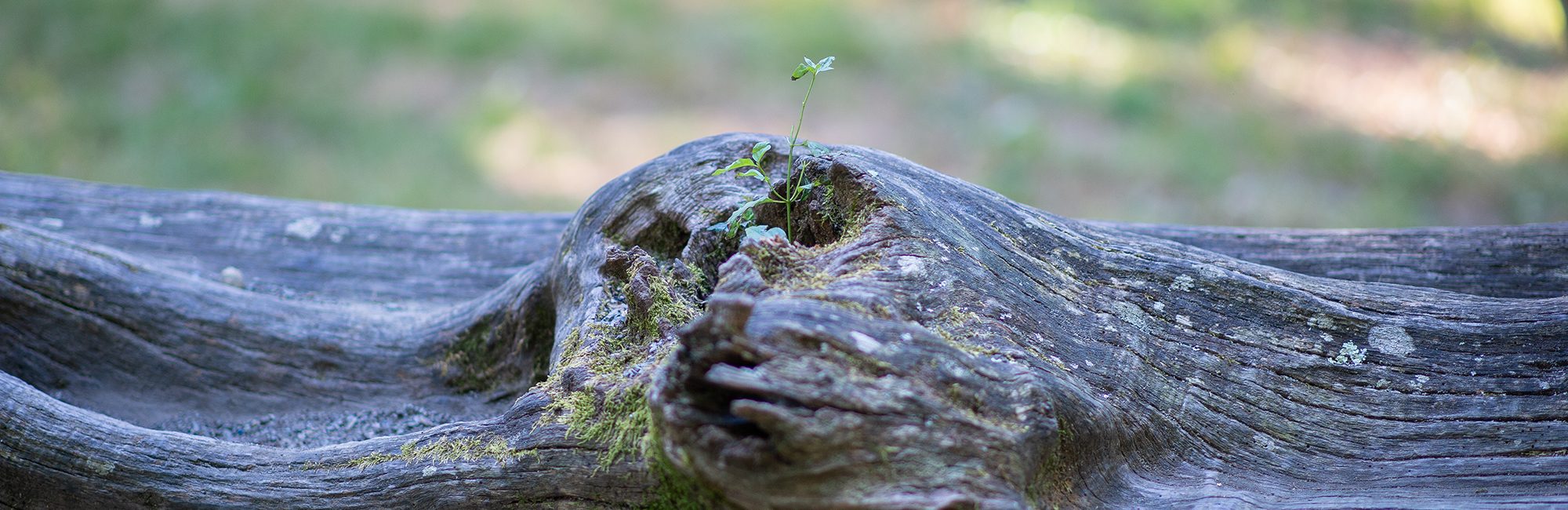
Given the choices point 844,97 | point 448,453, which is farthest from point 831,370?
point 844,97

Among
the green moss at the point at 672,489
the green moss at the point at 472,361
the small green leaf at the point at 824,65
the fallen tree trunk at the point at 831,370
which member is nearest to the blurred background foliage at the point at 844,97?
the fallen tree trunk at the point at 831,370

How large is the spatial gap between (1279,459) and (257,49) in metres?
7.01

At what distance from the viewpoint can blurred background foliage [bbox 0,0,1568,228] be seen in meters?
5.62

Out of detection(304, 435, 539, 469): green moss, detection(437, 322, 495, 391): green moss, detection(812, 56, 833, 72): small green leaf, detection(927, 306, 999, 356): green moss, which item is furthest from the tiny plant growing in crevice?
detection(437, 322, 495, 391): green moss

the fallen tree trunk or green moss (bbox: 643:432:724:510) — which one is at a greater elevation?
the fallen tree trunk

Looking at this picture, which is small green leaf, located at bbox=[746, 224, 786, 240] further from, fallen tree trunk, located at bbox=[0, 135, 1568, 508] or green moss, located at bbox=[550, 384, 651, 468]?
green moss, located at bbox=[550, 384, 651, 468]

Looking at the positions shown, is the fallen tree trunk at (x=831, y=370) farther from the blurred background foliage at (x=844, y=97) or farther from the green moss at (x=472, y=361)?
the blurred background foliage at (x=844, y=97)

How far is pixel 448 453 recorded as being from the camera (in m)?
1.83

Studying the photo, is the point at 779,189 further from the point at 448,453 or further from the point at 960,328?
the point at 448,453

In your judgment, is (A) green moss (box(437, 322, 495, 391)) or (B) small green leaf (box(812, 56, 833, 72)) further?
(A) green moss (box(437, 322, 495, 391))

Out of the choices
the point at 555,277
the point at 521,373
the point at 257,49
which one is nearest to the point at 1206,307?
the point at 555,277

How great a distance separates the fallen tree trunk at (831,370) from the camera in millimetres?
1432

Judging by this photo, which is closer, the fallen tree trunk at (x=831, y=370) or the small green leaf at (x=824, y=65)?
the fallen tree trunk at (x=831, y=370)

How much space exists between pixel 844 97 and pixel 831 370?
5.40m
